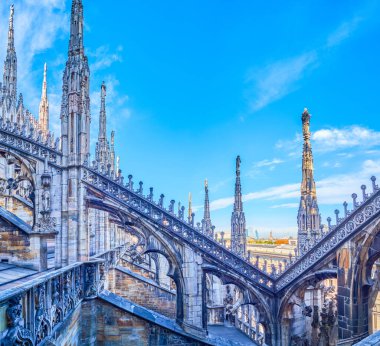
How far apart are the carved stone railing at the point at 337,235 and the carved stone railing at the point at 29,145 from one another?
8342mm

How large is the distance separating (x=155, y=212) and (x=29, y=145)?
4.83 meters

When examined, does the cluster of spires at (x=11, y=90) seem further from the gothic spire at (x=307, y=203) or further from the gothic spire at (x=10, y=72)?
the gothic spire at (x=307, y=203)

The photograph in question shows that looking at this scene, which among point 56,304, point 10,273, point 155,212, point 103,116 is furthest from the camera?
point 103,116

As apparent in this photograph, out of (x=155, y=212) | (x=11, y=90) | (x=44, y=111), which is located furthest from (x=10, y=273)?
(x=44, y=111)

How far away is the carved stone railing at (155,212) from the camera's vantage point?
1055 centimetres

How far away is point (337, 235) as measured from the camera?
9664 mm

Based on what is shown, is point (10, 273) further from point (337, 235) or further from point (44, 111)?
point (44, 111)

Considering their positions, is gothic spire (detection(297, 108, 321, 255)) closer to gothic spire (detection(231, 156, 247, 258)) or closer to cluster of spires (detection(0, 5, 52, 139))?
gothic spire (detection(231, 156, 247, 258))

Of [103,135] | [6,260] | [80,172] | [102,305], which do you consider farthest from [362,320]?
[103,135]

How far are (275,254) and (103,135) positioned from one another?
93.2 feet

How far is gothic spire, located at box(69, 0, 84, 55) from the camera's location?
37.6ft

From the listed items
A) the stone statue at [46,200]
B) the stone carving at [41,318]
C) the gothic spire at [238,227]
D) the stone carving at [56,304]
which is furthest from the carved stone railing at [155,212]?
the gothic spire at [238,227]

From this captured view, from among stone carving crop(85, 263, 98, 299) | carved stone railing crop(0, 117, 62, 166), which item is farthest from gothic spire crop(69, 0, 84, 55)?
stone carving crop(85, 263, 98, 299)


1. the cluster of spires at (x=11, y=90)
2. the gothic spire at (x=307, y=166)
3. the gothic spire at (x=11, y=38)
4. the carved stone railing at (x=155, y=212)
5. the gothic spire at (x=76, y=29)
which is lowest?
the carved stone railing at (x=155, y=212)
